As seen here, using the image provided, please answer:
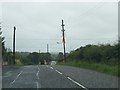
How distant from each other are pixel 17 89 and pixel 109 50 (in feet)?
Result: 99.3

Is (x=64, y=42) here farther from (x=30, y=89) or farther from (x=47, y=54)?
(x=47, y=54)

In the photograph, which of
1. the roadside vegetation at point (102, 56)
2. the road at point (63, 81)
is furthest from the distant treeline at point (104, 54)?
the road at point (63, 81)

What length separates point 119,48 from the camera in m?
41.3

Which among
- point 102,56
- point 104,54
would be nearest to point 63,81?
point 104,54

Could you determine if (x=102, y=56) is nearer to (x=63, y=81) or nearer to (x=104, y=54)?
(x=104, y=54)

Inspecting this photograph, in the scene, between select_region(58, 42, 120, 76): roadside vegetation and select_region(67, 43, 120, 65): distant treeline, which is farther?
select_region(67, 43, 120, 65): distant treeline

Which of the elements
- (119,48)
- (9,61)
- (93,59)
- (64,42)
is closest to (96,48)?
(93,59)

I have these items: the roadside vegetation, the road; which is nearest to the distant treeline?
the roadside vegetation

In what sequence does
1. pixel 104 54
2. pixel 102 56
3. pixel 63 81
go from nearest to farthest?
1. pixel 63 81
2. pixel 104 54
3. pixel 102 56

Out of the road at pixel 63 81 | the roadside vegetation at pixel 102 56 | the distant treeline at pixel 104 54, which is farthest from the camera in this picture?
the distant treeline at pixel 104 54

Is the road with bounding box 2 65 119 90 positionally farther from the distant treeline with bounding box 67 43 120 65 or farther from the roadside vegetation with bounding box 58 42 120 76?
the distant treeline with bounding box 67 43 120 65

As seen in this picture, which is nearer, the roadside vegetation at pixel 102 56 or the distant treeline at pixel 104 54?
the roadside vegetation at pixel 102 56

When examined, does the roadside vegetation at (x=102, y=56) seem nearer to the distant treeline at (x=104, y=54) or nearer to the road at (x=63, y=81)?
the distant treeline at (x=104, y=54)

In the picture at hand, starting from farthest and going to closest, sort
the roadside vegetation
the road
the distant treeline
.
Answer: the distant treeline, the roadside vegetation, the road
